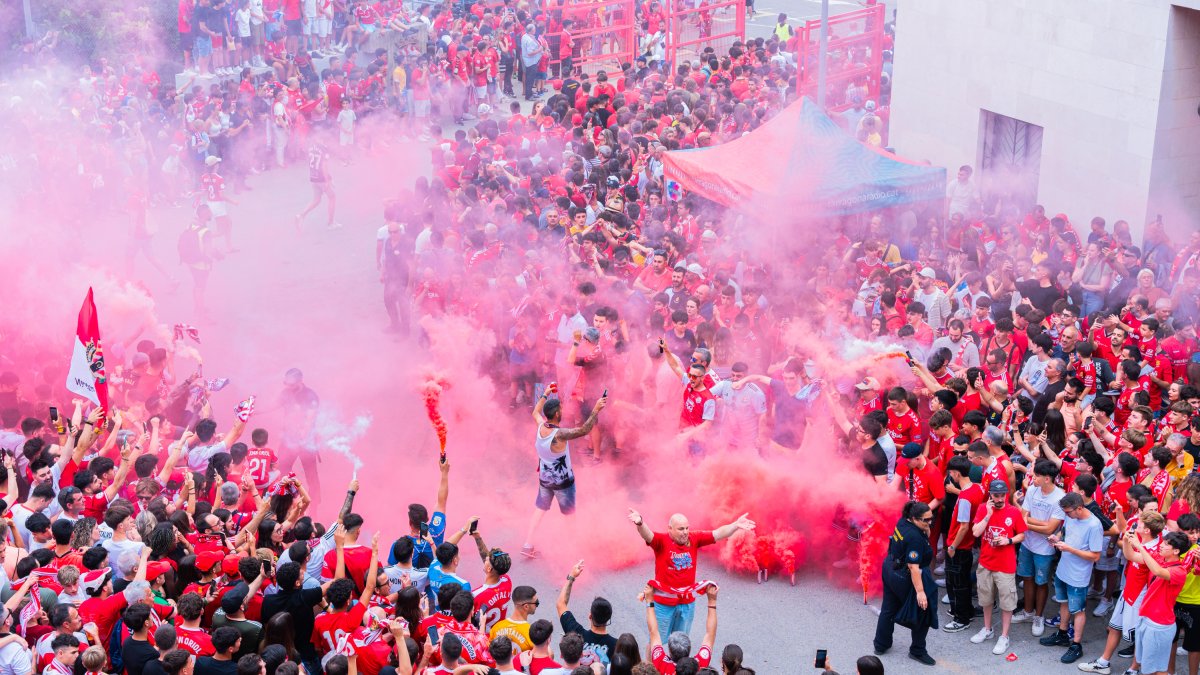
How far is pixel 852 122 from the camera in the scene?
2000 centimetres

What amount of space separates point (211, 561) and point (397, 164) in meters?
15.0

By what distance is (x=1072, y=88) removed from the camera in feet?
49.9

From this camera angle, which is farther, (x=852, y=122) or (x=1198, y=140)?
(x=852, y=122)

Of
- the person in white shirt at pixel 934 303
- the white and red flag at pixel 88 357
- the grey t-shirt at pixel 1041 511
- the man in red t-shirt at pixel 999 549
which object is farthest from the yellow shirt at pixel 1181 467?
the white and red flag at pixel 88 357

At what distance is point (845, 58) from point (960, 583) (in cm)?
1498

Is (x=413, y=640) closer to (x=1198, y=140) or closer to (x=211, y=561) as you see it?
(x=211, y=561)

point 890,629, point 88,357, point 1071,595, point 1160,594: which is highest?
point 88,357

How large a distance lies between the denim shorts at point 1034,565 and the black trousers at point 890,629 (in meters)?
0.62

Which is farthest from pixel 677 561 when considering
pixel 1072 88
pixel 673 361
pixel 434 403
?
pixel 1072 88

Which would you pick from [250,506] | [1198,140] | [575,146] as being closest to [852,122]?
[575,146]

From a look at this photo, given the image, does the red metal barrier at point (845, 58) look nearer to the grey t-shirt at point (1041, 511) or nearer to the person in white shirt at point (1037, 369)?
the person in white shirt at point (1037, 369)

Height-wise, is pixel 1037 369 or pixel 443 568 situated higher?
pixel 443 568

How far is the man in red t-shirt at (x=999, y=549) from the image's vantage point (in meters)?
8.40

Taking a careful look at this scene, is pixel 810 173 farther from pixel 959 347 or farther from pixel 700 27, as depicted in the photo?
pixel 700 27
